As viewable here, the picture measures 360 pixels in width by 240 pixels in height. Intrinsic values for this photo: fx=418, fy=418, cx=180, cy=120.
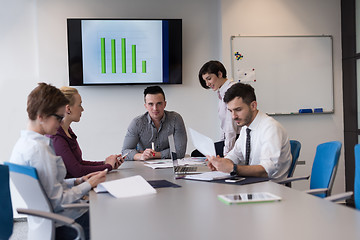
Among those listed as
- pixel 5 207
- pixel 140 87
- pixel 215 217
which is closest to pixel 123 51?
pixel 140 87

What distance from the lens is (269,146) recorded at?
284 cm

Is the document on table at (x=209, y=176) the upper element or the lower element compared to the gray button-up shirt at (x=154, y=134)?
lower

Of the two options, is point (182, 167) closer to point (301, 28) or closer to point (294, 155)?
point (294, 155)

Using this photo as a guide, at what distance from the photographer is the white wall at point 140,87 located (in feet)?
17.1

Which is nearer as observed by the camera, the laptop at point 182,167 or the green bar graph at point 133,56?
the laptop at point 182,167

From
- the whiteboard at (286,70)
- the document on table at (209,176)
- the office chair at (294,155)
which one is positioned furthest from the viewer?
the whiteboard at (286,70)

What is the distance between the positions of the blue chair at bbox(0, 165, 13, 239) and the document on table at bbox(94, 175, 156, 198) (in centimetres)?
46

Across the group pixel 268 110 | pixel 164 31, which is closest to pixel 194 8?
pixel 164 31

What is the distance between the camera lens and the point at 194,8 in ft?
17.9

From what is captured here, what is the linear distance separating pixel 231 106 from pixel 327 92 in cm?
298

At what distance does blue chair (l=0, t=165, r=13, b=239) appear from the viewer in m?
2.03


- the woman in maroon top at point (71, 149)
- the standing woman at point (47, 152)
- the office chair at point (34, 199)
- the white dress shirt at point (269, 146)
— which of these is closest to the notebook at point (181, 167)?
the white dress shirt at point (269, 146)

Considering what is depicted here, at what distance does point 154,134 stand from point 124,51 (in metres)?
1.60

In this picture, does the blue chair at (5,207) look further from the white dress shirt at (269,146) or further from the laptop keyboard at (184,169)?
the white dress shirt at (269,146)
